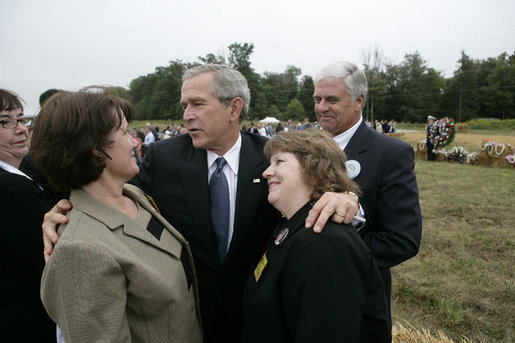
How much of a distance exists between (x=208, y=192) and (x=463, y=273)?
4.63 metres

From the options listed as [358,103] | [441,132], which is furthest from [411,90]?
[358,103]

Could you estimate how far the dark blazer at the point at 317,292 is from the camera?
130cm

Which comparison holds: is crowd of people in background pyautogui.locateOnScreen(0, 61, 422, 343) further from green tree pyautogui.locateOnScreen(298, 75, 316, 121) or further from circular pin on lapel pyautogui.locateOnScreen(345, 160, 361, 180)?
green tree pyautogui.locateOnScreen(298, 75, 316, 121)

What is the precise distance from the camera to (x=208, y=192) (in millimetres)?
2283

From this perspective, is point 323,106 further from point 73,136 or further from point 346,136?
point 73,136

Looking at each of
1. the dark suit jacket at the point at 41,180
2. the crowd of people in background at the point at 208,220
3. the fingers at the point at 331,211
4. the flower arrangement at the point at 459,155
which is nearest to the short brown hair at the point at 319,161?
the crowd of people in background at the point at 208,220

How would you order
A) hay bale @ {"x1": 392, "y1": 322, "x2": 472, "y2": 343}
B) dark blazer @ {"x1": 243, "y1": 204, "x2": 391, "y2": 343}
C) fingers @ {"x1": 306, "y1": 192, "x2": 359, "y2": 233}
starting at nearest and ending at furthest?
1. dark blazer @ {"x1": 243, "y1": 204, "x2": 391, "y2": 343}
2. fingers @ {"x1": 306, "y1": 192, "x2": 359, "y2": 233}
3. hay bale @ {"x1": 392, "y1": 322, "x2": 472, "y2": 343}

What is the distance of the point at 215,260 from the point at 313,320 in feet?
3.41

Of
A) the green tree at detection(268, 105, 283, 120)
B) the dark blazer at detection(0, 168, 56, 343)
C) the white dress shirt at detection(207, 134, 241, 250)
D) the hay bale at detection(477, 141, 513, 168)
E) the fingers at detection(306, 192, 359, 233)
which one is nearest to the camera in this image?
the fingers at detection(306, 192, 359, 233)

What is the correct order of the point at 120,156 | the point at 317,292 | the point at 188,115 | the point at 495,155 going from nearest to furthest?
the point at 317,292
the point at 120,156
the point at 188,115
the point at 495,155

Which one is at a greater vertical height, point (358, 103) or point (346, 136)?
point (358, 103)

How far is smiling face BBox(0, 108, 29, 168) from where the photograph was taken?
7.11 feet

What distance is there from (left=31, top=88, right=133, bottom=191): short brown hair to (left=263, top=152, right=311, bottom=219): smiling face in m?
0.94

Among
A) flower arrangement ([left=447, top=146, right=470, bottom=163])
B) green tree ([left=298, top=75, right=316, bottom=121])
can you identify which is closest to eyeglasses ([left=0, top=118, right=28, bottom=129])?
flower arrangement ([left=447, top=146, right=470, bottom=163])
